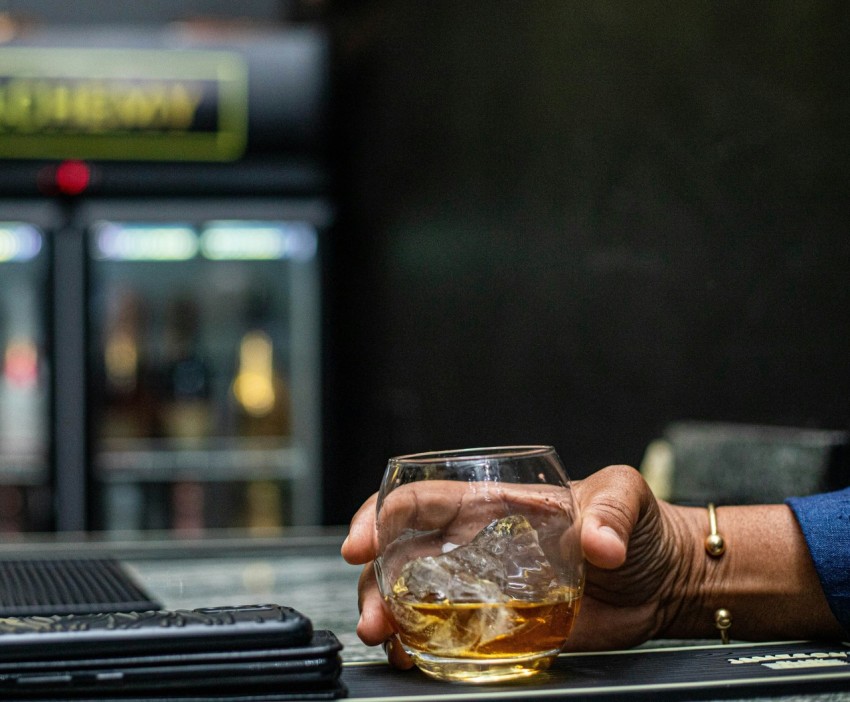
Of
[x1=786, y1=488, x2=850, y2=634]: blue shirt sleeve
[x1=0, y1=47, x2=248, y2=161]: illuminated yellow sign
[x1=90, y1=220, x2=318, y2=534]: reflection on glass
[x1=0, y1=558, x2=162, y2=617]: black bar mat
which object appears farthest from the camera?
[x1=90, y1=220, x2=318, y2=534]: reflection on glass

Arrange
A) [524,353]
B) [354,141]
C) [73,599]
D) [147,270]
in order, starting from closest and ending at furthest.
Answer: [73,599] < [524,353] < [354,141] < [147,270]

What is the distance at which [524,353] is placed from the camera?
8.25 feet

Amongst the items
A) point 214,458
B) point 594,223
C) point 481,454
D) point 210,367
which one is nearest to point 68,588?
point 481,454

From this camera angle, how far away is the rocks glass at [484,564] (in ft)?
2.14

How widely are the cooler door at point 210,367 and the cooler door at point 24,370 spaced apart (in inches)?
7.0

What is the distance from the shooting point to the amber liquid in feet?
2.12

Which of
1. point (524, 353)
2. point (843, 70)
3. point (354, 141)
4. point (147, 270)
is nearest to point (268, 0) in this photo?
point (354, 141)

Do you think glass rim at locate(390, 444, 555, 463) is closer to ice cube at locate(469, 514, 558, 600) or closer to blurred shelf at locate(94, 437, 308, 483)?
ice cube at locate(469, 514, 558, 600)

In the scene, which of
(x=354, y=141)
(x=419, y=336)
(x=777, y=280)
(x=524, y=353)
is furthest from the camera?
(x=354, y=141)

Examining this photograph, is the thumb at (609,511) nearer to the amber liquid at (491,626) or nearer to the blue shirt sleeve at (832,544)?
the amber liquid at (491,626)

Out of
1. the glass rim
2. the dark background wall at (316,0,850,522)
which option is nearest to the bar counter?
the glass rim

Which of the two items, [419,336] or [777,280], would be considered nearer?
[777,280]

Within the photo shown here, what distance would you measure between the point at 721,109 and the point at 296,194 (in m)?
2.22

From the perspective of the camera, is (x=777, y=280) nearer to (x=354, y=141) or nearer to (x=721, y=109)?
(x=721, y=109)
